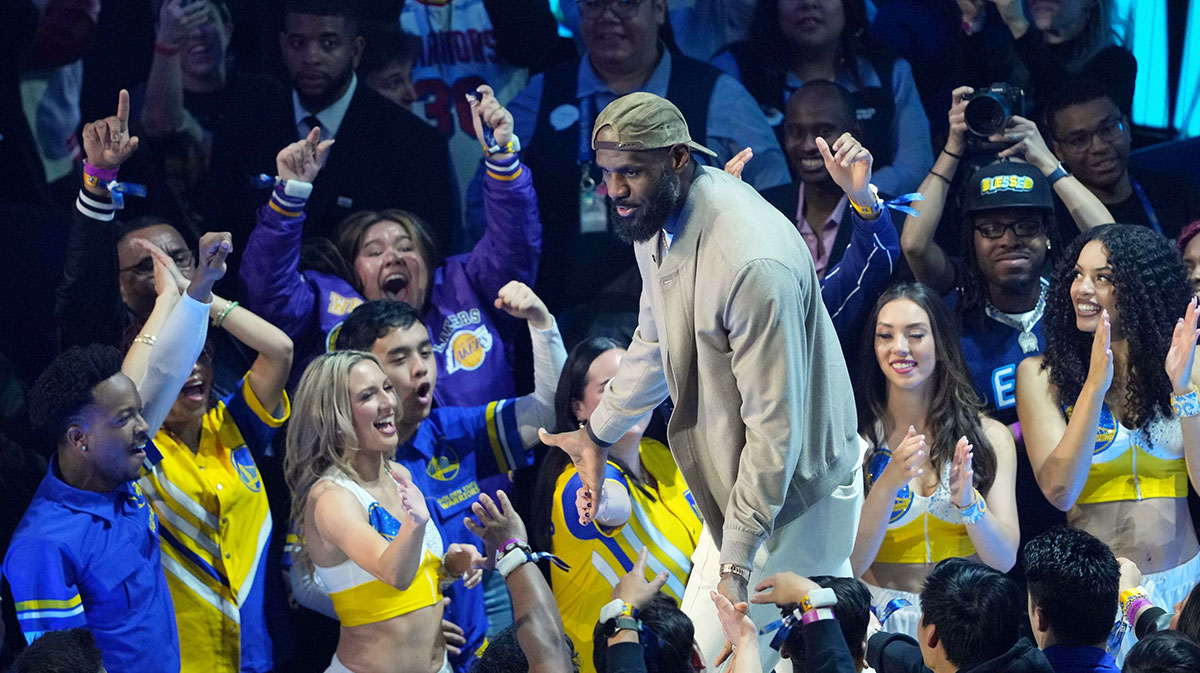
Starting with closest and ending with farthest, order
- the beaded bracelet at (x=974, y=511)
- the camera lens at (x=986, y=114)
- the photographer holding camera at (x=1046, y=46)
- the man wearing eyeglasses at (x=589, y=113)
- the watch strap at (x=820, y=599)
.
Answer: the watch strap at (x=820, y=599)
the beaded bracelet at (x=974, y=511)
the camera lens at (x=986, y=114)
the photographer holding camera at (x=1046, y=46)
the man wearing eyeglasses at (x=589, y=113)

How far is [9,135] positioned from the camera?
4988mm

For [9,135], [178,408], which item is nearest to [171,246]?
[178,408]

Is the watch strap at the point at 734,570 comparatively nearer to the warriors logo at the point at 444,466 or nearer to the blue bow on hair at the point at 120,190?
the warriors logo at the point at 444,466

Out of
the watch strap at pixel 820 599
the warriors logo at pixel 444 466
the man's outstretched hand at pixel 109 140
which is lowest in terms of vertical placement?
the warriors logo at pixel 444 466

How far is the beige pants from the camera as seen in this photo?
287 centimetres

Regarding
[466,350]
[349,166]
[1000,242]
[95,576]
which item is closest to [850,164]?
[1000,242]

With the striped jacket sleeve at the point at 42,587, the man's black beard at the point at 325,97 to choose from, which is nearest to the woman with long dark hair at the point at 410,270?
the man's black beard at the point at 325,97

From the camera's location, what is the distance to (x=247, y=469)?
4016 millimetres

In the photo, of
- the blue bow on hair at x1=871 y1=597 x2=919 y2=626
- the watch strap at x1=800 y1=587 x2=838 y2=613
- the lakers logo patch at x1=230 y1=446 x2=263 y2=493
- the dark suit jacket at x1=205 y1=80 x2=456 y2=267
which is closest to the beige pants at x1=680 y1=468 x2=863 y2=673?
the watch strap at x1=800 y1=587 x2=838 y2=613

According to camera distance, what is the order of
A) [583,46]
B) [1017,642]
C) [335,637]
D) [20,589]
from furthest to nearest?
[583,46] → [335,637] → [20,589] → [1017,642]

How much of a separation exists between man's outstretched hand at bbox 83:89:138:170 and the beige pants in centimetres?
233

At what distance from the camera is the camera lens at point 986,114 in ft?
14.8

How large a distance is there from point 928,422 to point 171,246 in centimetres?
254

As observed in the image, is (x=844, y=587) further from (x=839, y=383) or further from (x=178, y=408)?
(x=178, y=408)
